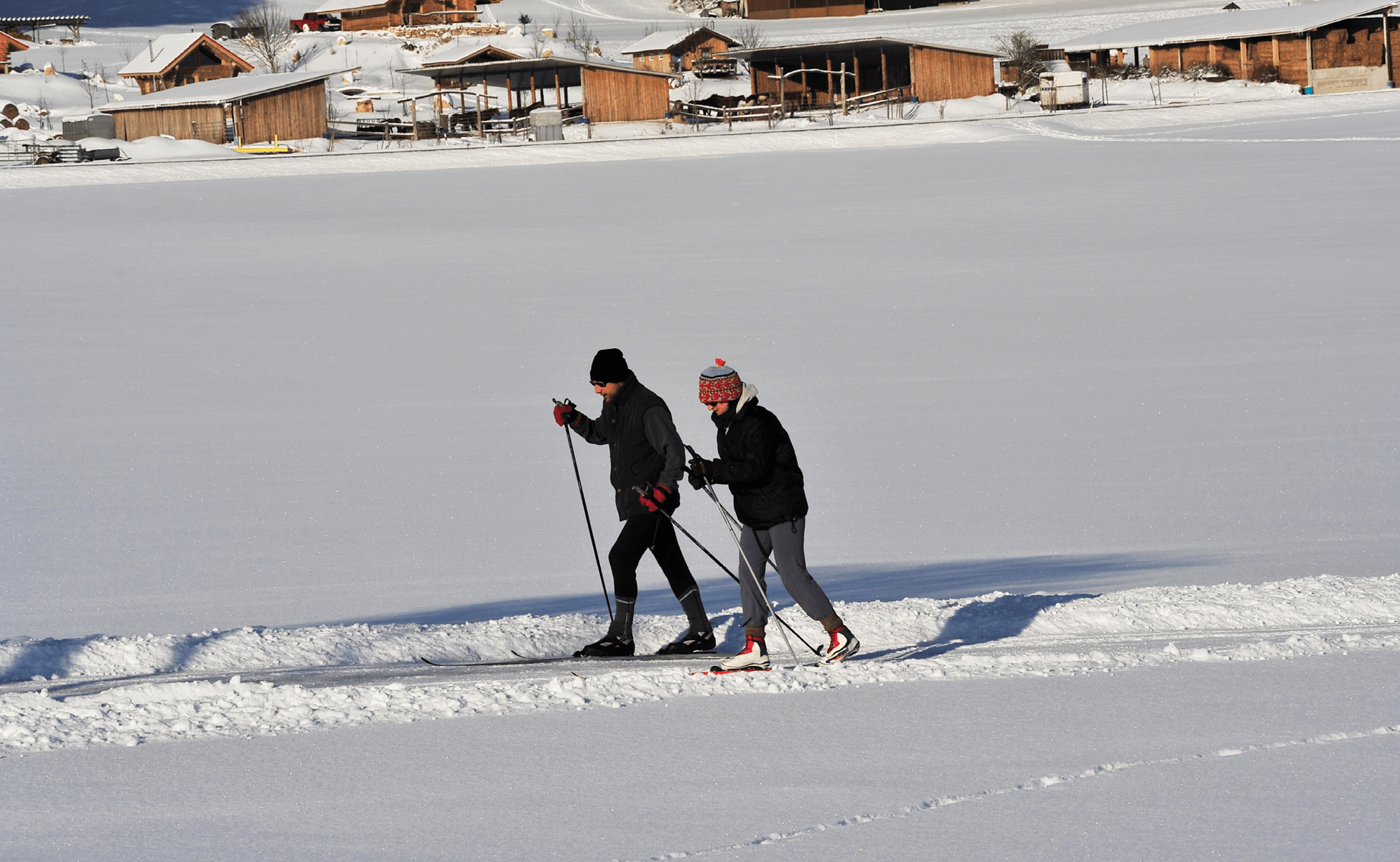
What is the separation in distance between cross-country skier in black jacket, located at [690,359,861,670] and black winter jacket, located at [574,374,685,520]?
27 cm

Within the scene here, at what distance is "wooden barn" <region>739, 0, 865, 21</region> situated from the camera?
76500 mm

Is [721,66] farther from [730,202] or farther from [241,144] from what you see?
[730,202]

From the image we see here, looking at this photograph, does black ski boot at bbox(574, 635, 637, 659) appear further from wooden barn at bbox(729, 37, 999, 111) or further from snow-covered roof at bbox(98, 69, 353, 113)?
snow-covered roof at bbox(98, 69, 353, 113)

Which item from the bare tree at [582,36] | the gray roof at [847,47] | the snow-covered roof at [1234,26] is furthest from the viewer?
the bare tree at [582,36]

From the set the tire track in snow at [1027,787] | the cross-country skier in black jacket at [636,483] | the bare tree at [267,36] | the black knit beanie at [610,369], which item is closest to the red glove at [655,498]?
the cross-country skier in black jacket at [636,483]

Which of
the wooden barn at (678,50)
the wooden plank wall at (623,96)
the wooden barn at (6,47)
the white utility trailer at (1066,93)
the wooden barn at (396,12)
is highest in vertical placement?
the wooden barn at (396,12)

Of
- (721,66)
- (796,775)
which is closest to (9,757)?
(796,775)

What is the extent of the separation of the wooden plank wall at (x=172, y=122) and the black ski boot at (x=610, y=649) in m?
39.8

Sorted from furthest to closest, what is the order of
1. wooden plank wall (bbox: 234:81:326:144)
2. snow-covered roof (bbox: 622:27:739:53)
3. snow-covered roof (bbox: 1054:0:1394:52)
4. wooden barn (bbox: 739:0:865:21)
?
wooden barn (bbox: 739:0:865:21), snow-covered roof (bbox: 622:27:739:53), snow-covered roof (bbox: 1054:0:1394:52), wooden plank wall (bbox: 234:81:326:144)

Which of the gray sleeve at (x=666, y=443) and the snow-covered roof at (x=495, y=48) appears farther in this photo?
the snow-covered roof at (x=495, y=48)

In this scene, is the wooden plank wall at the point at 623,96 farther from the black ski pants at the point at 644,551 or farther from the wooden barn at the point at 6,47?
the black ski pants at the point at 644,551

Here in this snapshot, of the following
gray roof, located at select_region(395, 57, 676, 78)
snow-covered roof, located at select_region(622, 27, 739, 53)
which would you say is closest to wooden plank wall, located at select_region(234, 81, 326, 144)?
gray roof, located at select_region(395, 57, 676, 78)

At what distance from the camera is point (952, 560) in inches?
333

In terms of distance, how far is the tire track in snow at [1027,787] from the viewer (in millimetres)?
3562
